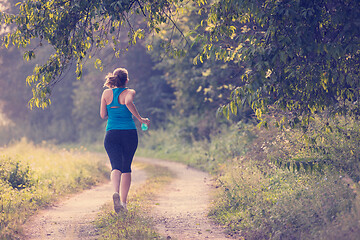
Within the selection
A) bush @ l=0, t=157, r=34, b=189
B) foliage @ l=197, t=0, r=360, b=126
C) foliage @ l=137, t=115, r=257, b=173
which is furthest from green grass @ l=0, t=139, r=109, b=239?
foliage @ l=137, t=115, r=257, b=173

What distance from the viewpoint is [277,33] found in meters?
5.93

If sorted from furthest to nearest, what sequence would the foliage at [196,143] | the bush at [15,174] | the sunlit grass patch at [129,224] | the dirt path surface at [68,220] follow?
the foliage at [196,143] → the bush at [15,174] → the dirt path surface at [68,220] → the sunlit grass patch at [129,224]

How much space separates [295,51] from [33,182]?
6.99 m

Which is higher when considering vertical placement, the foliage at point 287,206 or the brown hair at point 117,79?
the brown hair at point 117,79

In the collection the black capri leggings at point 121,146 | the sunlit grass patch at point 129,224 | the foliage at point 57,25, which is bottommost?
the sunlit grass patch at point 129,224

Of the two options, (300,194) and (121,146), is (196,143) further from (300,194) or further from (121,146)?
(300,194)

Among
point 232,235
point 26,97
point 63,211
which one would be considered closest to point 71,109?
point 26,97

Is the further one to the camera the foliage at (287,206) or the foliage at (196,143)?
the foliage at (196,143)

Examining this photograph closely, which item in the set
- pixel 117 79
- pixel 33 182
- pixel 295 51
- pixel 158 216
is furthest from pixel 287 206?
pixel 33 182

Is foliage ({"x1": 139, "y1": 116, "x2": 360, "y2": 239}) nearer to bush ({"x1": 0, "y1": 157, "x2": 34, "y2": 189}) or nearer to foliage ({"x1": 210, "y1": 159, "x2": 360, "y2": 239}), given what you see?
foliage ({"x1": 210, "y1": 159, "x2": 360, "y2": 239})

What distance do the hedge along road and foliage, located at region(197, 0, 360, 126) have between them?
202cm

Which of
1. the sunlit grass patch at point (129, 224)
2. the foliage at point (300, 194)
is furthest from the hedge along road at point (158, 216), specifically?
the foliage at point (300, 194)

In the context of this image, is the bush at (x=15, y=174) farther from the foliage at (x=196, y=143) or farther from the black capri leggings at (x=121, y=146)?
the foliage at (x=196, y=143)

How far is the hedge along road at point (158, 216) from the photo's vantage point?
643cm
